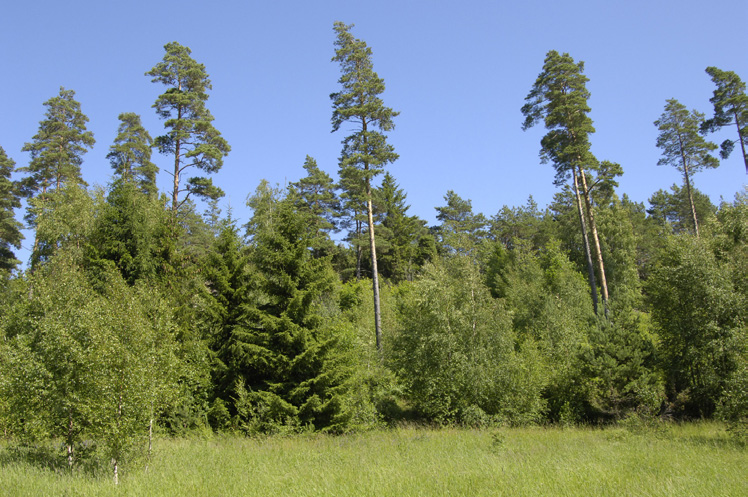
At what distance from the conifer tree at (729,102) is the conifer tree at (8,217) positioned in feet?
161

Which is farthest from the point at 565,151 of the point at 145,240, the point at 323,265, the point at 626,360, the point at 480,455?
the point at 145,240

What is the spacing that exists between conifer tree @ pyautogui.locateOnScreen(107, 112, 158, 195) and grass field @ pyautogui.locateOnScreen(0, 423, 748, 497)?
78.6 ft

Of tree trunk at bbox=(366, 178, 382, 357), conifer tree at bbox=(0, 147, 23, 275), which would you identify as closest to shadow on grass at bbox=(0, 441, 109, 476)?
tree trunk at bbox=(366, 178, 382, 357)

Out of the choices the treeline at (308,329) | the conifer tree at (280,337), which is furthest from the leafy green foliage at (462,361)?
the conifer tree at (280,337)

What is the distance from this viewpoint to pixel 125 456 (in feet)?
38.3

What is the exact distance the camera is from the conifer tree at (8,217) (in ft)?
116

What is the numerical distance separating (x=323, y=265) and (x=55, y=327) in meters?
10.3

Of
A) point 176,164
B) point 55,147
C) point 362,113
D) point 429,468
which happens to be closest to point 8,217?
point 55,147

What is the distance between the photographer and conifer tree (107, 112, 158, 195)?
112 feet

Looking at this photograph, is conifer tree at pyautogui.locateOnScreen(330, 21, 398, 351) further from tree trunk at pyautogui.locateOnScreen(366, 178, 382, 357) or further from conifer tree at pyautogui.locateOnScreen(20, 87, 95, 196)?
conifer tree at pyautogui.locateOnScreen(20, 87, 95, 196)

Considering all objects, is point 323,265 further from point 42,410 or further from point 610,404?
point 610,404

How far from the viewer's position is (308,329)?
18875 mm

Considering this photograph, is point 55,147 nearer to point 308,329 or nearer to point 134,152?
point 134,152

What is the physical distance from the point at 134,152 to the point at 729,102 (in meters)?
41.1
